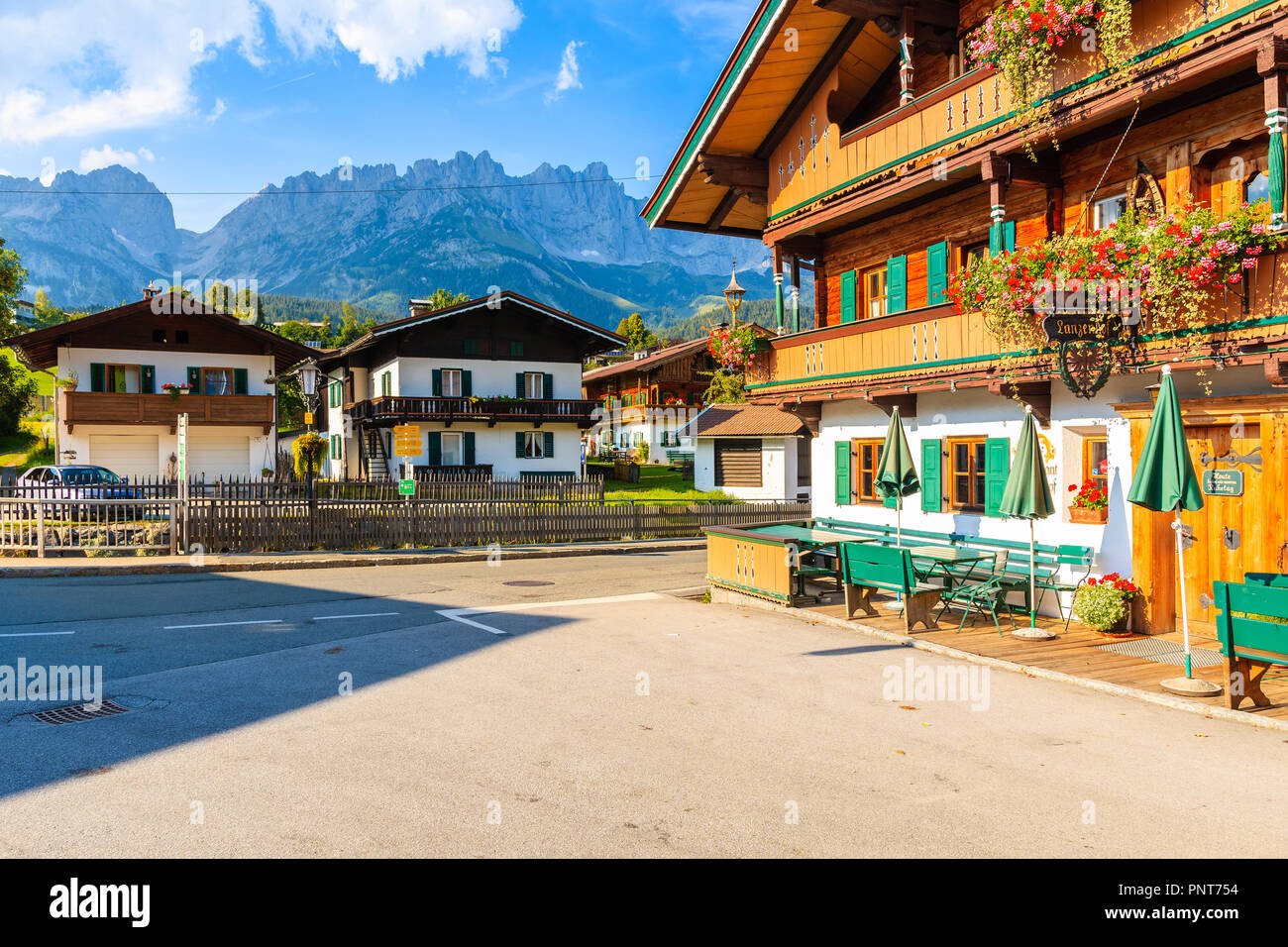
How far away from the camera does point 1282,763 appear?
668cm

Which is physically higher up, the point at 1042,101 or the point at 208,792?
the point at 1042,101

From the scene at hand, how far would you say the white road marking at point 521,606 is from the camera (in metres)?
13.1

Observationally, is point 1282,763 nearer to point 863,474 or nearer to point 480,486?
point 863,474

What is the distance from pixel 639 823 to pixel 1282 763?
5.02 meters

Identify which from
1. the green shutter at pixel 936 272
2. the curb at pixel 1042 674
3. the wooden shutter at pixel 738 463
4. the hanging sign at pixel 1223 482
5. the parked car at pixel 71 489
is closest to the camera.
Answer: the curb at pixel 1042 674

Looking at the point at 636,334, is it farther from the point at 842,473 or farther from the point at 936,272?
the point at 936,272

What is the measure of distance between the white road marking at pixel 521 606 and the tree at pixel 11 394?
61341 mm

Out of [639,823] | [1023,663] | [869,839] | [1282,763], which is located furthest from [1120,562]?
[639,823]

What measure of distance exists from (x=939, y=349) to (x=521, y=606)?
26.4 ft

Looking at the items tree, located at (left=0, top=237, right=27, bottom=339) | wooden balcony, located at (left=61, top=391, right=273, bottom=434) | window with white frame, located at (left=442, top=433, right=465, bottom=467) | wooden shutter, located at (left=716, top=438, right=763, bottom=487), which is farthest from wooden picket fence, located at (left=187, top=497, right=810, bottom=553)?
tree, located at (left=0, top=237, right=27, bottom=339)

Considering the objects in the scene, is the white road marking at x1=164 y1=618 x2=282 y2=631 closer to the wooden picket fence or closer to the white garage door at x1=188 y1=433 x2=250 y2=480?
the wooden picket fence

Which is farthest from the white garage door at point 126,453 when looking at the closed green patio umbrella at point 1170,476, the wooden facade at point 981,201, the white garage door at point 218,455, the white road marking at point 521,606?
the closed green patio umbrella at point 1170,476

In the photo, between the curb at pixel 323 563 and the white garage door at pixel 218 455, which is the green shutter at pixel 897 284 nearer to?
the curb at pixel 323 563

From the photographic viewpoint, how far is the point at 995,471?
14070 millimetres
